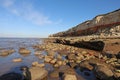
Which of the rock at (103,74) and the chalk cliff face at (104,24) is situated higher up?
the chalk cliff face at (104,24)

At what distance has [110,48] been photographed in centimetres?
1297

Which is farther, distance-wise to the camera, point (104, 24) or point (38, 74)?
point (104, 24)

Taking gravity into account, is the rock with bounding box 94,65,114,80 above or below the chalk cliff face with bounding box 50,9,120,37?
below

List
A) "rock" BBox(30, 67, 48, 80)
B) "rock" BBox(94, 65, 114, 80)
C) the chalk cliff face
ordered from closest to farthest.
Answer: "rock" BBox(30, 67, 48, 80) → "rock" BBox(94, 65, 114, 80) → the chalk cliff face

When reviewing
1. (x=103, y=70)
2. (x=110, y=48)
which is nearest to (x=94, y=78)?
(x=103, y=70)

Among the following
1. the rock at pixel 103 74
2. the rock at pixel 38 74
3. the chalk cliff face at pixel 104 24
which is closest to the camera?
the rock at pixel 38 74

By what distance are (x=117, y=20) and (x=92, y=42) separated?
9518 millimetres

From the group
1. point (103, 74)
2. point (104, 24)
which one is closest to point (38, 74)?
point (103, 74)

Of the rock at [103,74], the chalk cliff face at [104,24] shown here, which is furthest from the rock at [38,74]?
the chalk cliff face at [104,24]

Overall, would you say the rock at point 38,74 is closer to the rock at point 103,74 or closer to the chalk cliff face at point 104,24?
the rock at point 103,74

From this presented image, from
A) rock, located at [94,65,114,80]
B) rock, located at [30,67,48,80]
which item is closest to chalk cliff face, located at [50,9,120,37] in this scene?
rock, located at [94,65,114,80]

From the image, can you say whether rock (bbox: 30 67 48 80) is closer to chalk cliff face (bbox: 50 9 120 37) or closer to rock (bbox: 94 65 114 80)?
rock (bbox: 94 65 114 80)

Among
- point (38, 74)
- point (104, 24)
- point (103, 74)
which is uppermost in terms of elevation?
point (104, 24)

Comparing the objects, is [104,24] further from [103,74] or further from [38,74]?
[38,74]
